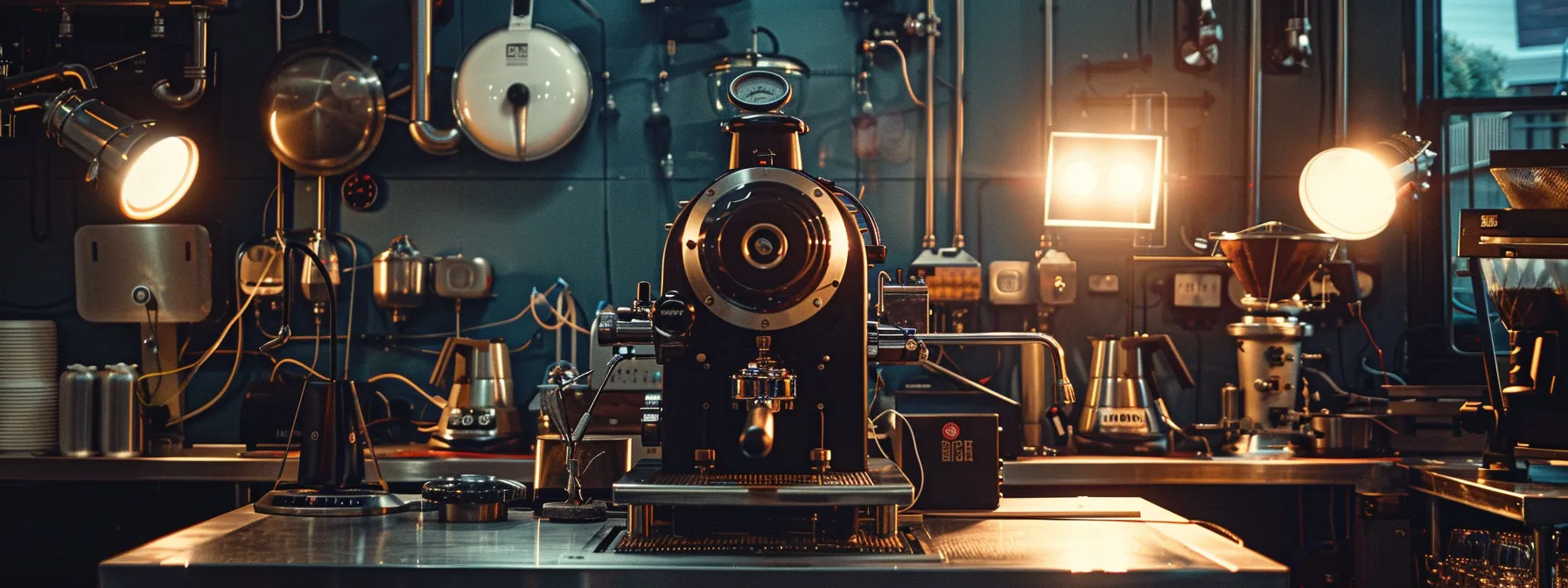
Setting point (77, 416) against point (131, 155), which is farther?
point (77, 416)

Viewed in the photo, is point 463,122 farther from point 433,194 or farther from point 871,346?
point 871,346

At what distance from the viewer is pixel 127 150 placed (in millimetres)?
3625

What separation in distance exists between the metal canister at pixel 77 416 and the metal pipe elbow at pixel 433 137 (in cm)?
125

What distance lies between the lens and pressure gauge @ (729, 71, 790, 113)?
2.14 metres

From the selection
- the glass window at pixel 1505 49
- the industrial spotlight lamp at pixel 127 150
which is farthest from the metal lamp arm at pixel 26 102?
the glass window at pixel 1505 49

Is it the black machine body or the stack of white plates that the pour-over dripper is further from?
the stack of white plates

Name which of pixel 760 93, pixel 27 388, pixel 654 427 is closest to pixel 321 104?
pixel 27 388

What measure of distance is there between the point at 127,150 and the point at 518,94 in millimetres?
1164

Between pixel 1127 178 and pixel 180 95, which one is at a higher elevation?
pixel 180 95

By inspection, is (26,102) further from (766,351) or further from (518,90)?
(766,351)

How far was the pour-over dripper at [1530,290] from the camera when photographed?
307 cm

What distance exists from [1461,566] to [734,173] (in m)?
2.35

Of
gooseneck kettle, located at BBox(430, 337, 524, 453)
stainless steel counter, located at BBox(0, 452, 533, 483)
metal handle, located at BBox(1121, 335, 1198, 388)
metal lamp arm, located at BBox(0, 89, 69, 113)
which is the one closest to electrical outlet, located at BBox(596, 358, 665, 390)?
stainless steel counter, located at BBox(0, 452, 533, 483)

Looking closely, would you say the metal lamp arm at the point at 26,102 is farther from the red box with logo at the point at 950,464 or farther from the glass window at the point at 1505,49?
the glass window at the point at 1505,49
